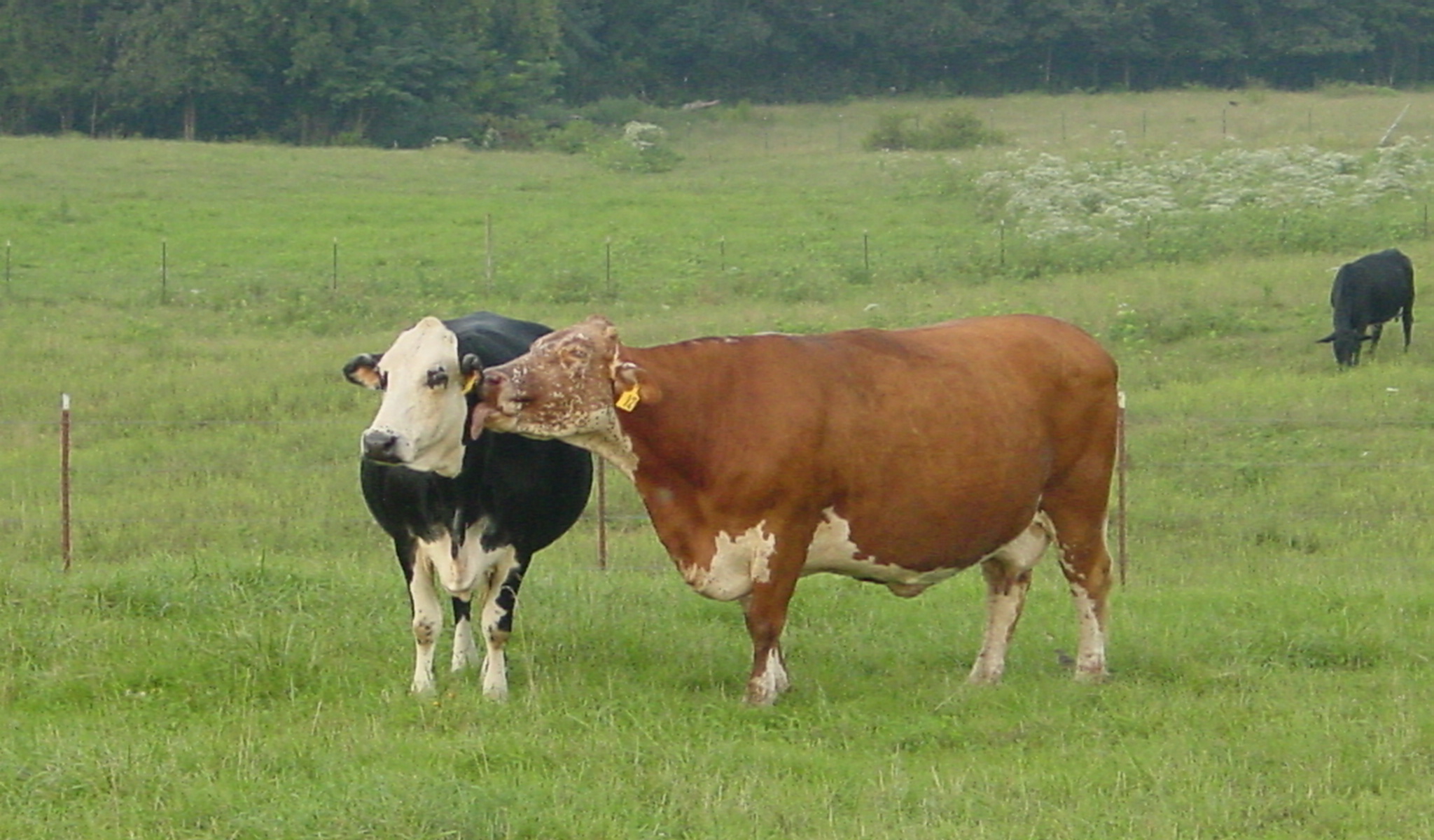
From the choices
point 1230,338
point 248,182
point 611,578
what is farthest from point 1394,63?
point 611,578

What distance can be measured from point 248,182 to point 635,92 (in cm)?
2976

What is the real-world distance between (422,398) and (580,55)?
58.3 meters

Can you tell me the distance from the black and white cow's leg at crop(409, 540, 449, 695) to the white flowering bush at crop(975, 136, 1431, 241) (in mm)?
20443

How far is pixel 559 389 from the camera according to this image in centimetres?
780

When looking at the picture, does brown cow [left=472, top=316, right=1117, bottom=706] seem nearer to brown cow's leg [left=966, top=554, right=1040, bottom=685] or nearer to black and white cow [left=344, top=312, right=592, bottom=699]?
brown cow's leg [left=966, top=554, right=1040, bottom=685]

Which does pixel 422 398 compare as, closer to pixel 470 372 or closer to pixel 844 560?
pixel 470 372

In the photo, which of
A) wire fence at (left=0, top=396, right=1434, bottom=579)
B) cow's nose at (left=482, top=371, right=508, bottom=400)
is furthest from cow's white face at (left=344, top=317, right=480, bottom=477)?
wire fence at (left=0, top=396, right=1434, bottom=579)

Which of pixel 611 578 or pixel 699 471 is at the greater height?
pixel 699 471

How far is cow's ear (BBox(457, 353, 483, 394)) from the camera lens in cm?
785

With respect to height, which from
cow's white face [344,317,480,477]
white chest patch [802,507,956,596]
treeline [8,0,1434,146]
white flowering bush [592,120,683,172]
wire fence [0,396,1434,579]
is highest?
treeline [8,0,1434,146]

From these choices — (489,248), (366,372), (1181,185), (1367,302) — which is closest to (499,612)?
(366,372)

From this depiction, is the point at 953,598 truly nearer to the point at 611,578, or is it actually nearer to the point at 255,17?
the point at 611,578

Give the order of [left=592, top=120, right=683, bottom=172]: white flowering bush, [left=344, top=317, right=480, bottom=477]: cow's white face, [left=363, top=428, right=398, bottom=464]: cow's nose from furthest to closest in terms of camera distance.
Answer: [left=592, top=120, right=683, bottom=172]: white flowering bush
[left=344, top=317, right=480, bottom=477]: cow's white face
[left=363, top=428, right=398, bottom=464]: cow's nose

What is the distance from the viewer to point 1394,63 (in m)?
69.8
